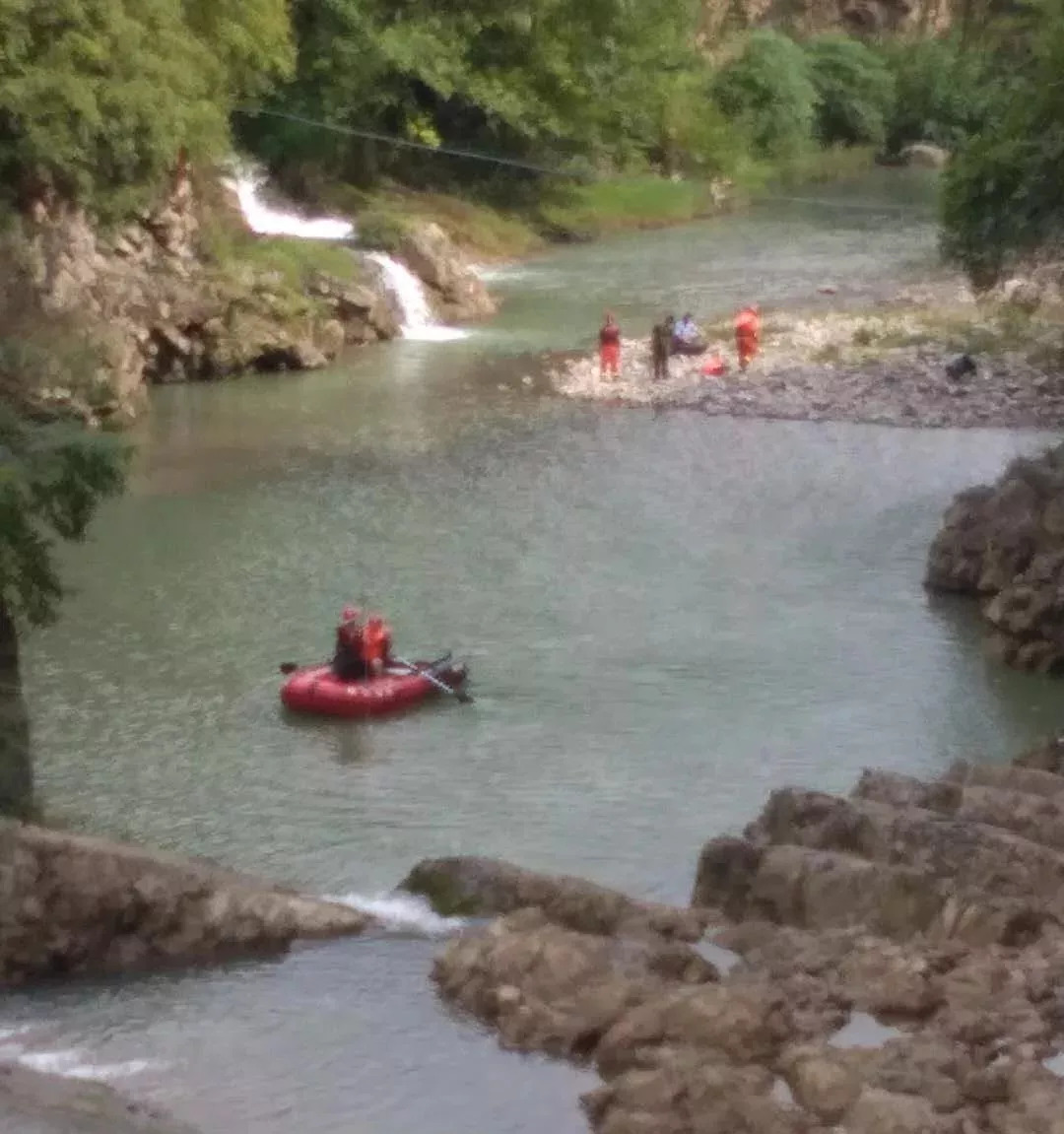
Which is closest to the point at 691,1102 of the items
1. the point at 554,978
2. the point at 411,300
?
the point at 554,978

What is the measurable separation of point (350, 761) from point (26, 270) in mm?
17367

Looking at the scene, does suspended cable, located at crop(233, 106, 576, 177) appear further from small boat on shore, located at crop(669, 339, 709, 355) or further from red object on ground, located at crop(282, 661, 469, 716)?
red object on ground, located at crop(282, 661, 469, 716)

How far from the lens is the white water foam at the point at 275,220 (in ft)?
156

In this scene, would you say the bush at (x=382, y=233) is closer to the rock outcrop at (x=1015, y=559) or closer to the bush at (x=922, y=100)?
the rock outcrop at (x=1015, y=559)

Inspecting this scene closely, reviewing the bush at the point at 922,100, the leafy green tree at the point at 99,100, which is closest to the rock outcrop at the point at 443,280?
the leafy green tree at the point at 99,100

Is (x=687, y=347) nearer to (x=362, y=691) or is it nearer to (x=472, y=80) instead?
(x=472, y=80)

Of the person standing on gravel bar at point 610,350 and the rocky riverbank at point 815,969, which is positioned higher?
the person standing on gravel bar at point 610,350

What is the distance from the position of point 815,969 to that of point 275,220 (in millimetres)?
38914

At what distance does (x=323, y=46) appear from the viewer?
168ft

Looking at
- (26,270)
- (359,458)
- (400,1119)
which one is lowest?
(400,1119)

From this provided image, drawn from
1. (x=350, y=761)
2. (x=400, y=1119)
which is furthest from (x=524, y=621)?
(x=400, y=1119)

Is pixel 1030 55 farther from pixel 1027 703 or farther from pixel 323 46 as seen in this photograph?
pixel 323 46

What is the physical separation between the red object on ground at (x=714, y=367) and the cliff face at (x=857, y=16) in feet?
165

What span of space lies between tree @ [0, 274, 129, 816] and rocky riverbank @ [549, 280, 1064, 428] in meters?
18.3
